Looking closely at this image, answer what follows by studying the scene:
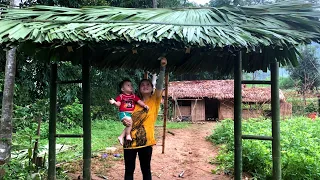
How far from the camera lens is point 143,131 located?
12.4 ft

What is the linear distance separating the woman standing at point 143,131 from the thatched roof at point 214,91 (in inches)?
656

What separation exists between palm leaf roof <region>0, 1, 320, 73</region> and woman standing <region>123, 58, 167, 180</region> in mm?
577

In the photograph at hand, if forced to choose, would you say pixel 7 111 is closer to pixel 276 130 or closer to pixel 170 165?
pixel 170 165

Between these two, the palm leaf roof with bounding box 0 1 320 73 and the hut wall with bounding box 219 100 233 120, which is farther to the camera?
the hut wall with bounding box 219 100 233 120

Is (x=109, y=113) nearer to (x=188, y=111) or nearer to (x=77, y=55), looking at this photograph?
(x=188, y=111)

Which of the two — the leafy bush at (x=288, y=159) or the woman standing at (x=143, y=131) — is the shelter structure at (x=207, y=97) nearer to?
the leafy bush at (x=288, y=159)

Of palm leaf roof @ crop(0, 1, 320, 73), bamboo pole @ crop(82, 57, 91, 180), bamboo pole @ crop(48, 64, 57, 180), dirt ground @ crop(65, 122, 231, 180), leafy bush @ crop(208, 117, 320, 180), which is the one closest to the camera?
palm leaf roof @ crop(0, 1, 320, 73)

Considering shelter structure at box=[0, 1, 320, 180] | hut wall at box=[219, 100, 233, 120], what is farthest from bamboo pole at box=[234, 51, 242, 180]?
hut wall at box=[219, 100, 233, 120]

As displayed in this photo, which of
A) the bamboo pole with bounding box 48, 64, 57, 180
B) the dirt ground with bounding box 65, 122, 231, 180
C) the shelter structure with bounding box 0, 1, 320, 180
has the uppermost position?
the shelter structure with bounding box 0, 1, 320, 180

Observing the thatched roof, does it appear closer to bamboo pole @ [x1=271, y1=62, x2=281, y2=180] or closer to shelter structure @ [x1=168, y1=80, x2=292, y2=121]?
shelter structure @ [x1=168, y1=80, x2=292, y2=121]

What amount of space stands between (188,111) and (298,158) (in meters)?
16.0

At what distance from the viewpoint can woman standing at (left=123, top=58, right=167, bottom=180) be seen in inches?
147

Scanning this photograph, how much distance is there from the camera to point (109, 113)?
17141 millimetres

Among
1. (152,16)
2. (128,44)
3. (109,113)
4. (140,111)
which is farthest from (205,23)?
(109,113)
